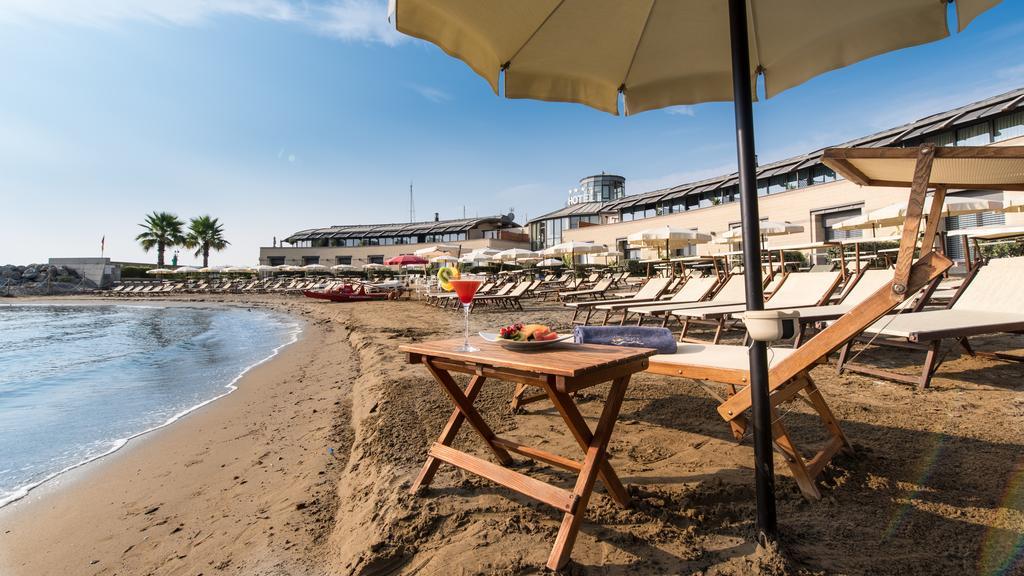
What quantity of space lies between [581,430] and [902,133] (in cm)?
2472

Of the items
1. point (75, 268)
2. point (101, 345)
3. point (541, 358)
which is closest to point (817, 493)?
point (541, 358)

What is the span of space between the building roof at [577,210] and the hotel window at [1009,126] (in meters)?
21.6

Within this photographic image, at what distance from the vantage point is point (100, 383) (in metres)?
6.69

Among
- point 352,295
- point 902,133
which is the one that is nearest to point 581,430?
point 352,295

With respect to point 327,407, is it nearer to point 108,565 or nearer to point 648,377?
point 108,565

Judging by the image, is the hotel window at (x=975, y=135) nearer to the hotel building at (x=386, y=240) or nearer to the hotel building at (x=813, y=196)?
the hotel building at (x=813, y=196)

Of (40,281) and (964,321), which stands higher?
(40,281)

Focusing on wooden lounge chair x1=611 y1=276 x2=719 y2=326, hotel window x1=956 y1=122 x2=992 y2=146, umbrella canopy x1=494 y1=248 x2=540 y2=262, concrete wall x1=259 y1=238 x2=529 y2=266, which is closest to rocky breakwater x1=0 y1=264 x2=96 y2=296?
concrete wall x1=259 y1=238 x2=529 y2=266

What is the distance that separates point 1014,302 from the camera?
13.3 ft

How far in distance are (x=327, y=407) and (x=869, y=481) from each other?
159 inches

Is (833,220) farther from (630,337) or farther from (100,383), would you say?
(100,383)

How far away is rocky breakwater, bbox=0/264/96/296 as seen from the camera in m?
40.9

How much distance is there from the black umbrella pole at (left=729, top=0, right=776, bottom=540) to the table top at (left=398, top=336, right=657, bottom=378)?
0.50 meters

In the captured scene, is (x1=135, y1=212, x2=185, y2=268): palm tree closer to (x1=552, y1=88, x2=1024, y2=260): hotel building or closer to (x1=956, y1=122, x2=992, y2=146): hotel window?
(x1=552, y1=88, x2=1024, y2=260): hotel building
